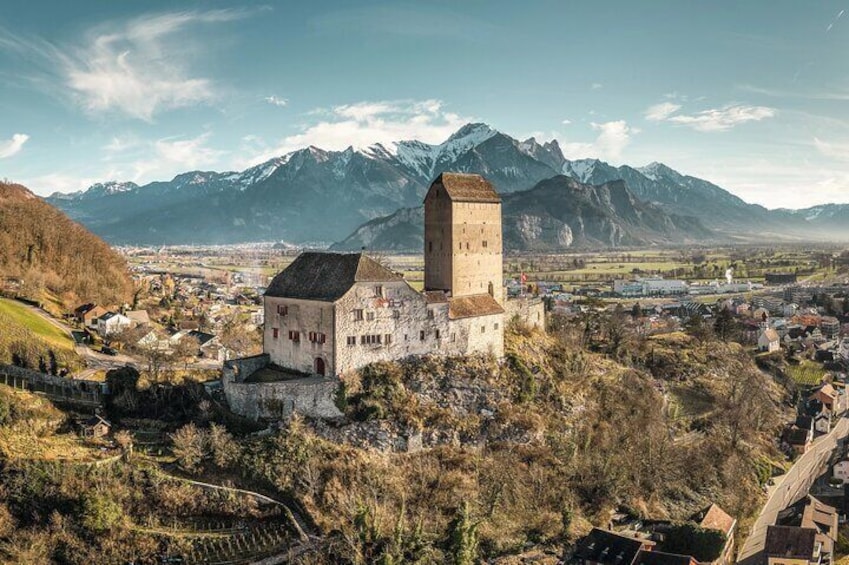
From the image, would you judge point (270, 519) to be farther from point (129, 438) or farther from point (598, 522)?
point (598, 522)

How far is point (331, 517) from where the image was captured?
4425 cm

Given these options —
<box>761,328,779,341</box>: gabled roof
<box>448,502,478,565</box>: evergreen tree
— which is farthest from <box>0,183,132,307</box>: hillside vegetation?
<box>761,328,779,341</box>: gabled roof

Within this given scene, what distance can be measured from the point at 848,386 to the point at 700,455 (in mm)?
48032

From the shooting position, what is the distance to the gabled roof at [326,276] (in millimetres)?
53375

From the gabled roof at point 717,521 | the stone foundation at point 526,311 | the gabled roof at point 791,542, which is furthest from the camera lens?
the stone foundation at point 526,311

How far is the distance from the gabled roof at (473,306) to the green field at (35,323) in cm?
3533

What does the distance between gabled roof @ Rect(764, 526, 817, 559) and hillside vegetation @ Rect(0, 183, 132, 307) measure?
7795 centimetres

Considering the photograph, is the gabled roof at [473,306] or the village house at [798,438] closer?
the gabled roof at [473,306]

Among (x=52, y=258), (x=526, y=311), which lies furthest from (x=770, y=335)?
(x=52, y=258)

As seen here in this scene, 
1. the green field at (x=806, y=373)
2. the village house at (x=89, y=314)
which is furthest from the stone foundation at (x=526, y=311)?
the village house at (x=89, y=314)

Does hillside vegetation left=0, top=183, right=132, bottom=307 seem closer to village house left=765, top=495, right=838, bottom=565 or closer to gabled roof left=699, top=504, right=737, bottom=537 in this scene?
gabled roof left=699, top=504, right=737, bottom=537

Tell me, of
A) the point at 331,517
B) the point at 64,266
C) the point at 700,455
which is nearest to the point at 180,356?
the point at 331,517

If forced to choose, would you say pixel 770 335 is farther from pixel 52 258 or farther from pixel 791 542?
pixel 52 258

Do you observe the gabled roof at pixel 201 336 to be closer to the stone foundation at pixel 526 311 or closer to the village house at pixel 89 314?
the village house at pixel 89 314
